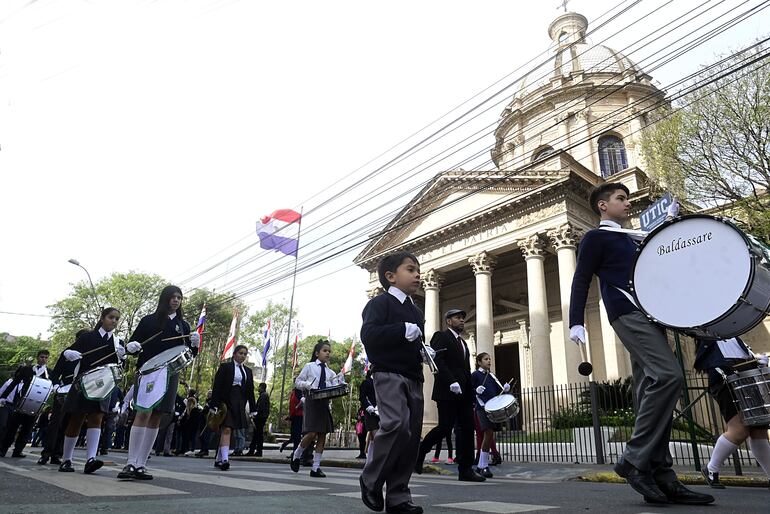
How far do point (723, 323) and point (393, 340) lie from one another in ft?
6.95

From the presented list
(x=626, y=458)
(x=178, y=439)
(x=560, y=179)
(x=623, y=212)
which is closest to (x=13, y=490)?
(x=626, y=458)

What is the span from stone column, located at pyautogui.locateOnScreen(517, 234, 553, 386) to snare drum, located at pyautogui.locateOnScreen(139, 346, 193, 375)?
17.4m

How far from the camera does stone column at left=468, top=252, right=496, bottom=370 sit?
23422mm

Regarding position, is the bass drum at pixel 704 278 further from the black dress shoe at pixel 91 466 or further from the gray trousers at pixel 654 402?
the black dress shoe at pixel 91 466

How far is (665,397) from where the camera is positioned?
3459 mm

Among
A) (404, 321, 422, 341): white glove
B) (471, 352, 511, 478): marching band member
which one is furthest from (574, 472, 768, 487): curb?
(404, 321, 422, 341): white glove

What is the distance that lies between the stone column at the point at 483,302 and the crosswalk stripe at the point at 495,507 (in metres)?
20.1

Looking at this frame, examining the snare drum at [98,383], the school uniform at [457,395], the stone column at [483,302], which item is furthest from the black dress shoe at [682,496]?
the stone column at [483,302]

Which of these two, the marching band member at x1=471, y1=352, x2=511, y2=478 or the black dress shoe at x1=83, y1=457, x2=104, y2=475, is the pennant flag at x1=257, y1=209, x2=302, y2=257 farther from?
the black dress shoe at x1=83, y1=457, x2=104, y2=475

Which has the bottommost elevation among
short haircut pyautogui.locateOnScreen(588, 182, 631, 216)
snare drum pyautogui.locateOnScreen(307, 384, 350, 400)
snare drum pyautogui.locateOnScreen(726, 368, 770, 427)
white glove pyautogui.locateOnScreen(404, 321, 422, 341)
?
snare drum pyautogui.locateOnScreen(726, 368, 770, 427)

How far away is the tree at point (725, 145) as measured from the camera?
51.1 ft

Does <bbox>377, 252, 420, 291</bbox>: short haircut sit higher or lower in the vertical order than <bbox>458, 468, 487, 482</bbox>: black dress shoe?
higher

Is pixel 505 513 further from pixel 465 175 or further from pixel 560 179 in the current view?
pixel 465 175

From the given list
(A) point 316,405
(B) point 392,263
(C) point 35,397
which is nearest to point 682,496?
(B) point 392,263
